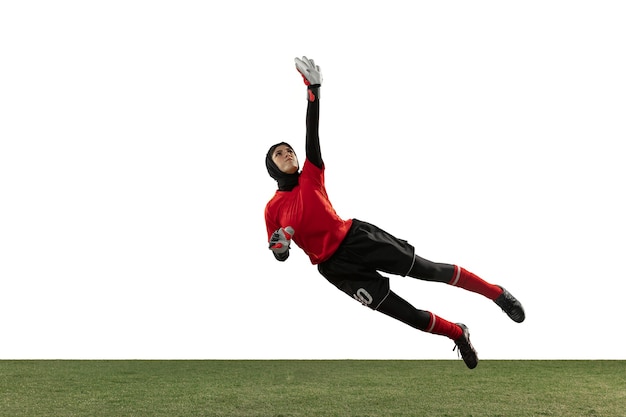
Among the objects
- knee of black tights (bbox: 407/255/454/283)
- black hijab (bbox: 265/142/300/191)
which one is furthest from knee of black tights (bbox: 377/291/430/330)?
black hijab (bbox: 265/142/300/191)

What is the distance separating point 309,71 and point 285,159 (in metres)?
0.41

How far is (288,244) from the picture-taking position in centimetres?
300

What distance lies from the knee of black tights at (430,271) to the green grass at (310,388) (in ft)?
4.51

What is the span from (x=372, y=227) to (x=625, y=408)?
2364 millimetres

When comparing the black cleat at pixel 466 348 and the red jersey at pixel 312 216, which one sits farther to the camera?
the black cleat at pixel 466 348

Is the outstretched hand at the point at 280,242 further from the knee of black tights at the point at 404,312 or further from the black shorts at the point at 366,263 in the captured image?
the knee of black tights at the point at 404,312

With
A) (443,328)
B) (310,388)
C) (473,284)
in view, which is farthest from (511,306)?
(310,388)

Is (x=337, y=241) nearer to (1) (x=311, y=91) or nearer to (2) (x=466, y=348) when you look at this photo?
(1) (x=311, y=91)

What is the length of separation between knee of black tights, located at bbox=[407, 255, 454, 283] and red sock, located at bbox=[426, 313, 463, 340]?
0.63ft

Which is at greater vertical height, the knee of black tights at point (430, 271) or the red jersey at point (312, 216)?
the red jersey at point (312, 216)

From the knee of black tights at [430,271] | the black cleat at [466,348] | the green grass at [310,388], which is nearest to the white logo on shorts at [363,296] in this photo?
the knee of black tights at [430,271]

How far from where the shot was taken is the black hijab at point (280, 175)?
10.5 feet

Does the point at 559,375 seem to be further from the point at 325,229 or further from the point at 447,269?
the point at 325,229

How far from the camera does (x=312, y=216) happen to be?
3.11 metres
